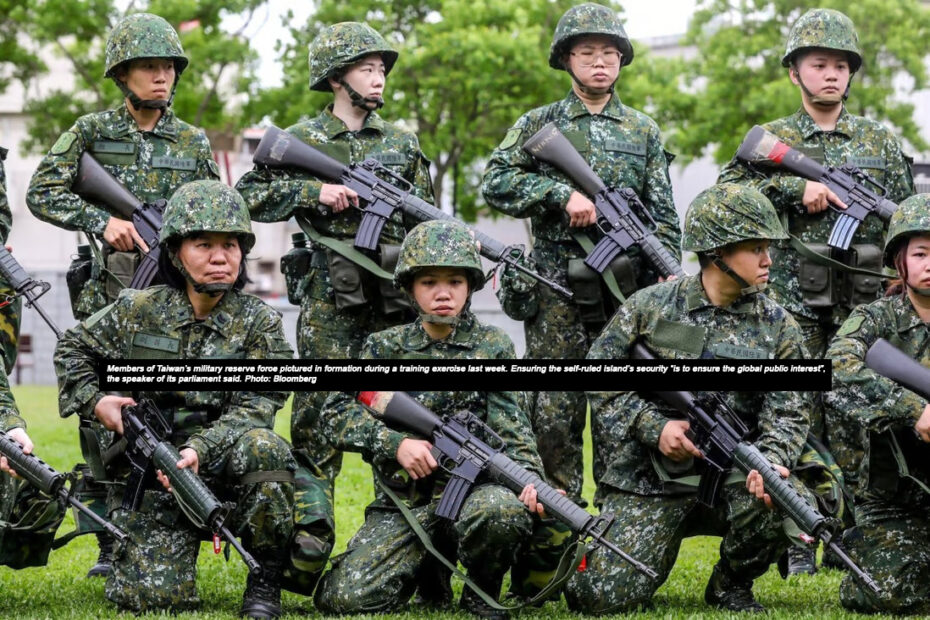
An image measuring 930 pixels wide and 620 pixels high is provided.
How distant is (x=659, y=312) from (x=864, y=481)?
1.28 meters

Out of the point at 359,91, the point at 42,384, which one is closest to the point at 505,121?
the point at 42,384

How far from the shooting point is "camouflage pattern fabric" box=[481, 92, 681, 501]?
8242 millimetres

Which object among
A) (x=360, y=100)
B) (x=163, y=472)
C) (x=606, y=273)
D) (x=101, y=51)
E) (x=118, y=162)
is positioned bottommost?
(x=163, y=472)

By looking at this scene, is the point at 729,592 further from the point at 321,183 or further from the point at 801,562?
the point at 321,183

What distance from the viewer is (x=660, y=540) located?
6.89 metres

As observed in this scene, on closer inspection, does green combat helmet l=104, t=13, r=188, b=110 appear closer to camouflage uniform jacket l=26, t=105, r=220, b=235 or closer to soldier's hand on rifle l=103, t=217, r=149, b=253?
camouflage uniform jacket l=26, t=105, r=220, b=235

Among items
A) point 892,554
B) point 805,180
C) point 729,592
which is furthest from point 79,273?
point 892,554

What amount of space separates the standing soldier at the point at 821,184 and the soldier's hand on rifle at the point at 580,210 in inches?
38.4

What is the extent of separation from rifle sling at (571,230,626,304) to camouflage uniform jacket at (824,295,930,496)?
1488 mm

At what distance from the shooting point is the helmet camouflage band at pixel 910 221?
681 cm

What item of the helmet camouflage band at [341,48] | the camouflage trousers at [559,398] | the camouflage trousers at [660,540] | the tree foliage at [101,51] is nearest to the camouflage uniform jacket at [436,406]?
the camouflage trousers at [660,540]

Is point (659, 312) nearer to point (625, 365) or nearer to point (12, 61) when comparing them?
point (625, 365)

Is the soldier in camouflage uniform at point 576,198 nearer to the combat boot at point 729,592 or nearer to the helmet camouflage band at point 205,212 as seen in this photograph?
the combat boot at point 729,592

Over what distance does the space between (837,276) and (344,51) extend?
124 inches
